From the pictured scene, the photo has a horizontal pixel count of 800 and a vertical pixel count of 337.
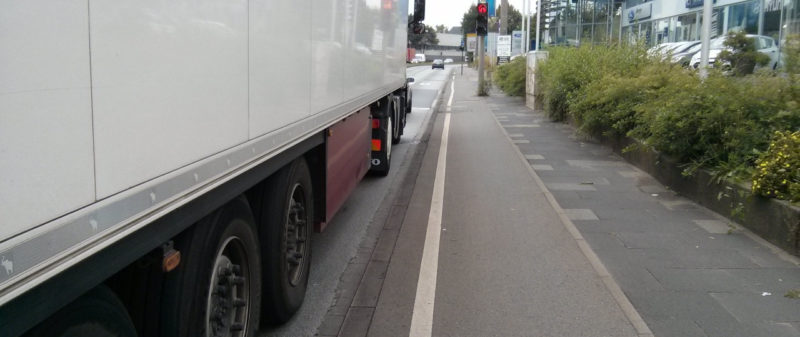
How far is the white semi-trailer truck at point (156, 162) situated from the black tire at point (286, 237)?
0.01 meters

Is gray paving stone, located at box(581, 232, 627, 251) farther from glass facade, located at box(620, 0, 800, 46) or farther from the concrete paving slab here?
glass facade, located at box(620, 0, 800, 46)

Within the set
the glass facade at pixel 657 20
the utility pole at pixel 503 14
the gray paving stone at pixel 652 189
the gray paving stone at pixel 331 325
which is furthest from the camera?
the utility pole at pixel 503 14

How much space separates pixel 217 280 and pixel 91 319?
46.7 inches

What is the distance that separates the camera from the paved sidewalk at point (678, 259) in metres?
4.84

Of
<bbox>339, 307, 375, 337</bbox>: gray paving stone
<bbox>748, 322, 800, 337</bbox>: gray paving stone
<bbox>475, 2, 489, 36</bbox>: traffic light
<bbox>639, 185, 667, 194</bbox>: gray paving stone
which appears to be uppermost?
<bbox>475, 2, 489, 36</bbox>: traffic light

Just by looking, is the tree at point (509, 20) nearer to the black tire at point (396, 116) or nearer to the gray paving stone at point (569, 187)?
the black tire at point (396, 116)

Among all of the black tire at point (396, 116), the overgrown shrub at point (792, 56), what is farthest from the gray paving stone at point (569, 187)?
the black tire at point (396, 116)

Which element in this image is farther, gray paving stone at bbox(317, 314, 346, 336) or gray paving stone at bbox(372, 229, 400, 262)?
gray paving stone at bbox(372, 229, 400, 262)

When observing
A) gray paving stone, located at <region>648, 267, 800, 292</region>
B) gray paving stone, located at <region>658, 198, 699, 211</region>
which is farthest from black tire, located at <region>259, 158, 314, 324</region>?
gray paving stone, located at <region>658, 198, 699, 211</region>

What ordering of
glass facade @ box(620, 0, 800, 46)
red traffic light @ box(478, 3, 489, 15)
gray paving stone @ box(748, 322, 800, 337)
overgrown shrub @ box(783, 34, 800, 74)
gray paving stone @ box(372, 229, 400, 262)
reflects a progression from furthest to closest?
red traffic light @ box(478, 3, 489, 15)
glass facade @ box(620, 0, 800, 46)
overgrown shrub @ box(783, 34, 800, 74)
gray paving stone @ box(372, 229, 400, 262)
gray paving stone @ box(748, 322, 800, 337)

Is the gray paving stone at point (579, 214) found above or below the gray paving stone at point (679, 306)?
A: above

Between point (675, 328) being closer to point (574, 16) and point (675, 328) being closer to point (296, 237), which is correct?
point (296, 237)

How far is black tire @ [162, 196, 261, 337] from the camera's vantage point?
9.89 ft

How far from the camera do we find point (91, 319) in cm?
227
